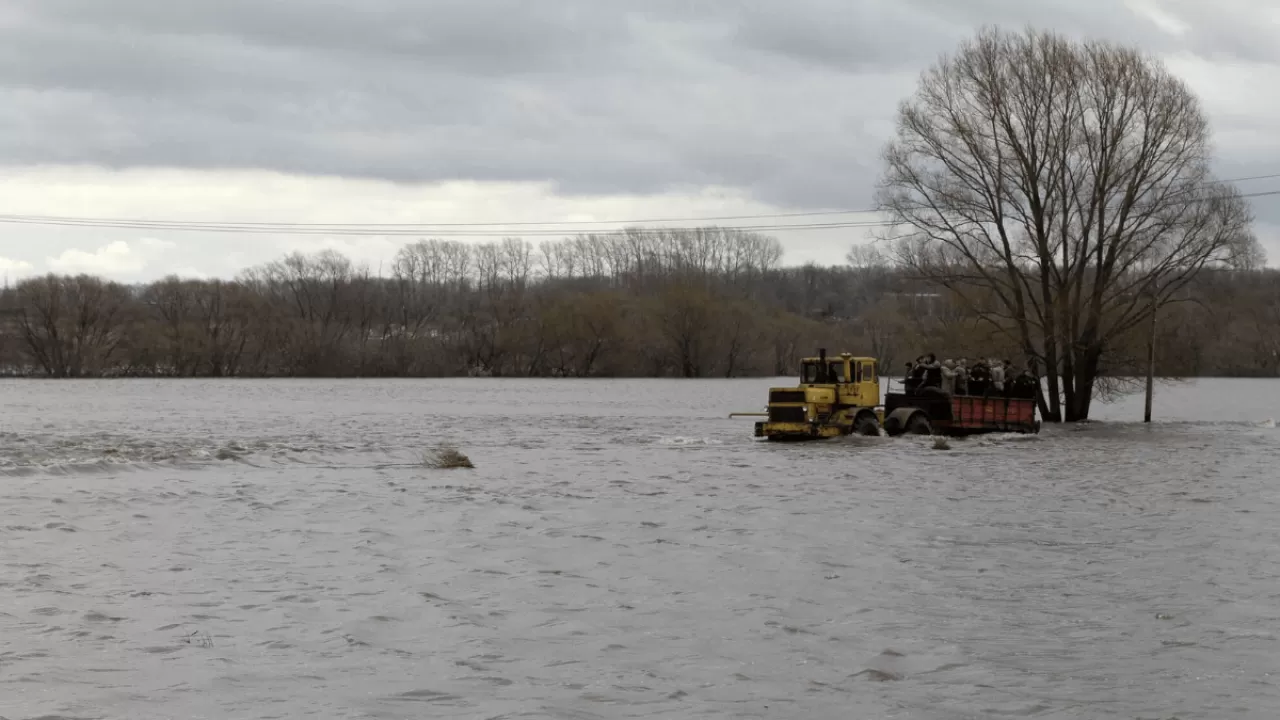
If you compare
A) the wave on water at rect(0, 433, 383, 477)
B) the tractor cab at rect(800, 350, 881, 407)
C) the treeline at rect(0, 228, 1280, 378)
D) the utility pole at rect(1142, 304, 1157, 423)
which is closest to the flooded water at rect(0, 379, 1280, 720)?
the wave on water at rect(0, 433, 383, 477)

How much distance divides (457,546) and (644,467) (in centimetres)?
1513

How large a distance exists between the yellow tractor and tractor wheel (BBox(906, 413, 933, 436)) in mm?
1275

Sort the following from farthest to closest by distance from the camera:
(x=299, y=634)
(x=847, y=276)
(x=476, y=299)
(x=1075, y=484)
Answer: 1. (x=847, y=276)
2. (x=476, y=299)
3. (x=1075, y=484)
4. (x=299, y=634)

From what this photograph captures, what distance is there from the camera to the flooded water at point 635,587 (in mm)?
11219

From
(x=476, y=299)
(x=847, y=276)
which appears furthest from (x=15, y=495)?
(x=847, y=276)

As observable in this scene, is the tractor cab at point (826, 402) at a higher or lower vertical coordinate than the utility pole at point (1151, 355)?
lower

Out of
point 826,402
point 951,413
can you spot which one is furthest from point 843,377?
point 951,413

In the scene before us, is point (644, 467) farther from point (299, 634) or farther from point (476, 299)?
point (476, 299)

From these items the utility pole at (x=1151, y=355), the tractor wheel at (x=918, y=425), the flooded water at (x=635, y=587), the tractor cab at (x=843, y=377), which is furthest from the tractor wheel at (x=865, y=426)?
the utility pole at (x=1151, y=355)

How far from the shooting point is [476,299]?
15362 centimetres

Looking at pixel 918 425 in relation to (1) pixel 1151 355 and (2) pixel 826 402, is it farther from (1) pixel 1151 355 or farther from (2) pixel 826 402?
(1) pixel 1151 355

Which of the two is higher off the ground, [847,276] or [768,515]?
[847,276]

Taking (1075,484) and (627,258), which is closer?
(1075,484)

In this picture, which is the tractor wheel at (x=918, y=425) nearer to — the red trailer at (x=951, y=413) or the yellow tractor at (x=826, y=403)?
the red trailer at (x=951, y=413)
